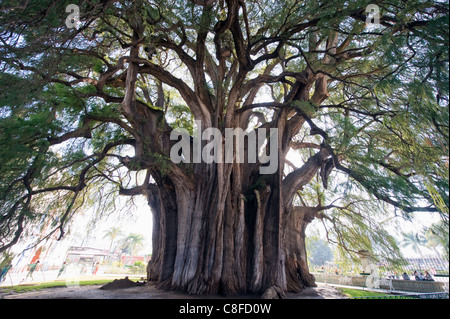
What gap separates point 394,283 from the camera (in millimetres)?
5645

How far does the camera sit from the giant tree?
2826 mm

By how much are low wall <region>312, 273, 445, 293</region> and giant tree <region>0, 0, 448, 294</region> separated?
95cm

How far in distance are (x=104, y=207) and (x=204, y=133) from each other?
3.37 meters

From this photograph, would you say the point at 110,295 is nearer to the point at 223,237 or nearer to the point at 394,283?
the point at 223,237

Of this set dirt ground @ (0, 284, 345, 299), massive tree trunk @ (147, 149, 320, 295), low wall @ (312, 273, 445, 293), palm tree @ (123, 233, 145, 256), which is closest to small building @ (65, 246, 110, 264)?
dirt ground @ (0, 284, 345, 299)

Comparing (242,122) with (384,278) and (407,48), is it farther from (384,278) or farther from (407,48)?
(384,278)

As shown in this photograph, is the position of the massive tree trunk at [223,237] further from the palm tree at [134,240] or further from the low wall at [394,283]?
the palm tree at [134,240]

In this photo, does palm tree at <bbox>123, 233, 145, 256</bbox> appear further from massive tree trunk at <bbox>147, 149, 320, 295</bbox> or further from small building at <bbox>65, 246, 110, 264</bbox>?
massive tree trunk at <bbox>147, 149, 320, 295</bbox>

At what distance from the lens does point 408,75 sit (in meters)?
2.66

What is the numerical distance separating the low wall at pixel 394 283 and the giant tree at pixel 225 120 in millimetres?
949

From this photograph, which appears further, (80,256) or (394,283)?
(80,256)

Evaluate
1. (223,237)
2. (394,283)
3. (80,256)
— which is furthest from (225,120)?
(80,256)

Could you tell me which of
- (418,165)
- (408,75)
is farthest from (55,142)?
(418,165)

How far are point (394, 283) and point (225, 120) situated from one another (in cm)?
568
